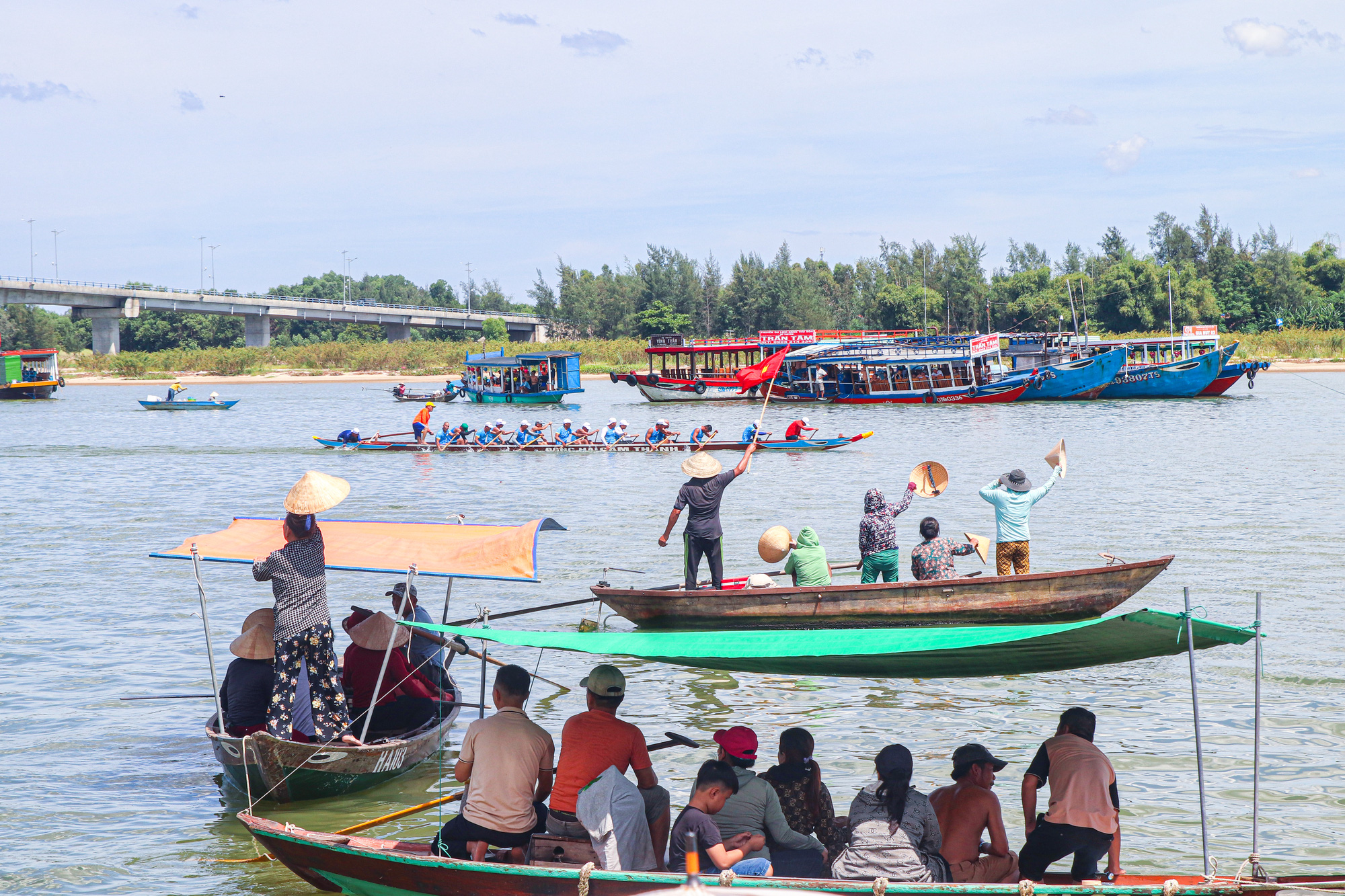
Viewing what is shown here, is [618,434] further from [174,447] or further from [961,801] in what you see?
[961,801]

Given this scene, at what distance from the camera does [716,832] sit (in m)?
5.29

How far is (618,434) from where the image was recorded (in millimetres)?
34594

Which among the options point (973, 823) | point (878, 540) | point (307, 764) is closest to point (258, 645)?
point (307, 764)

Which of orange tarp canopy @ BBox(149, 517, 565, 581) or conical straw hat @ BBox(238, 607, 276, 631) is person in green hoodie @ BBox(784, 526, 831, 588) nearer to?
orange tarp canopy @ BBox(149, 517, 565, 581)

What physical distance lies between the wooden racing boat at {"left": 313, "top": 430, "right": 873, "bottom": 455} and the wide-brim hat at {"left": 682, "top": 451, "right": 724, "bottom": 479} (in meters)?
19.8

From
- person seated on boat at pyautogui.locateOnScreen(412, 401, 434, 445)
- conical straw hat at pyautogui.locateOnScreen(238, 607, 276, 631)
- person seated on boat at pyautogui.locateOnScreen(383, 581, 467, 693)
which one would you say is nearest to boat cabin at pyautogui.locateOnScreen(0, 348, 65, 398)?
person seated on boat at pyautogui.locateOnScreen(412, 401, 434, 445)

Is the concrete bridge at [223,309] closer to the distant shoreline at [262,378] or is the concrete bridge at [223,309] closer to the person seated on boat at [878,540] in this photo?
the distant shoreline at [262,378]

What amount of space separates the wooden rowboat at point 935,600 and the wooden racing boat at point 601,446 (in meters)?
20.4

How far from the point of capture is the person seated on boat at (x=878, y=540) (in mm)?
11742

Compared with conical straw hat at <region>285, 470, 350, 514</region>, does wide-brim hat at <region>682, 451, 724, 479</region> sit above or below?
below

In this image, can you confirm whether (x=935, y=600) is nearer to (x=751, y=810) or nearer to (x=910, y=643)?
(x=910, y=643)

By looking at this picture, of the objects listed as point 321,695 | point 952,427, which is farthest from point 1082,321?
point 321,695

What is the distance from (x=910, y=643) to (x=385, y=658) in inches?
142

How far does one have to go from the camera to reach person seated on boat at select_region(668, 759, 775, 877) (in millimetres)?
5254
